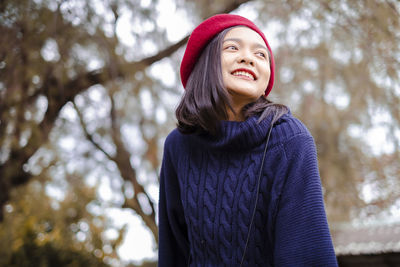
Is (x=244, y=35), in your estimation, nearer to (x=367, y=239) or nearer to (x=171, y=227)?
(x=171, y=227)

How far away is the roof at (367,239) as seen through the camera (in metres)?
5.87

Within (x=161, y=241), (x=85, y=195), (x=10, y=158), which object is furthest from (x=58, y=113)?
(x=161, y=241)

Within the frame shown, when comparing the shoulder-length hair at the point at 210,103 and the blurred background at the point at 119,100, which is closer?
the shoulder-length hair at the point at 210,103

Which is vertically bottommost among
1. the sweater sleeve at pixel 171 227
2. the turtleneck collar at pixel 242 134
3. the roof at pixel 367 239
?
the roof at pixel 367 239

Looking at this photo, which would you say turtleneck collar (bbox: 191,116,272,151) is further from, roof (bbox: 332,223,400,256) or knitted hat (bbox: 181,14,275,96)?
roof (bbox: 332,223,400,256)

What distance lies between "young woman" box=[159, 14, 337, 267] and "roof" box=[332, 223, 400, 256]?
5.29m

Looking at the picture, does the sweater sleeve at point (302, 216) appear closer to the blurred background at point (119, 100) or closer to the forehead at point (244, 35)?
the forehead at point (244, 35)

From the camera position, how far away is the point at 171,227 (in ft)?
4.53

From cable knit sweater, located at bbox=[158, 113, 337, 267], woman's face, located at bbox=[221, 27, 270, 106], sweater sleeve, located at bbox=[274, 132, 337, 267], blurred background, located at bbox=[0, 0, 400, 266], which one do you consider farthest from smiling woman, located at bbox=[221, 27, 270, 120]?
blurred background, located at bbox=[0, 0, 400, 266]

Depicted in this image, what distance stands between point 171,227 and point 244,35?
714 millimetres

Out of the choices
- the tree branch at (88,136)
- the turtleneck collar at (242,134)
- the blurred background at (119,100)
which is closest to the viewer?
the turtleneck collar at (242,134)

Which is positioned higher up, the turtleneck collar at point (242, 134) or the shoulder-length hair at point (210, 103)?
the shoulder-length hair at point (210, 103)

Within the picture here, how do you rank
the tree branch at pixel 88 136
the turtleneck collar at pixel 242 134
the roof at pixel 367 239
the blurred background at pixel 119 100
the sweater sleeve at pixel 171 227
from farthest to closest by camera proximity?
the roof at pixel 367 239
the tree branch at pixel 88 136
the blurred background at pixel 119 100
the sweater sleeve at pixel 171 227
the turtleneck collar at pixel 242 134

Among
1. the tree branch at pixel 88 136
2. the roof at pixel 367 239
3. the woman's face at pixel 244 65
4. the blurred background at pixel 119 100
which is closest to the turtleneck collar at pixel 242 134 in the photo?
the woman's face at pixel 244 65
